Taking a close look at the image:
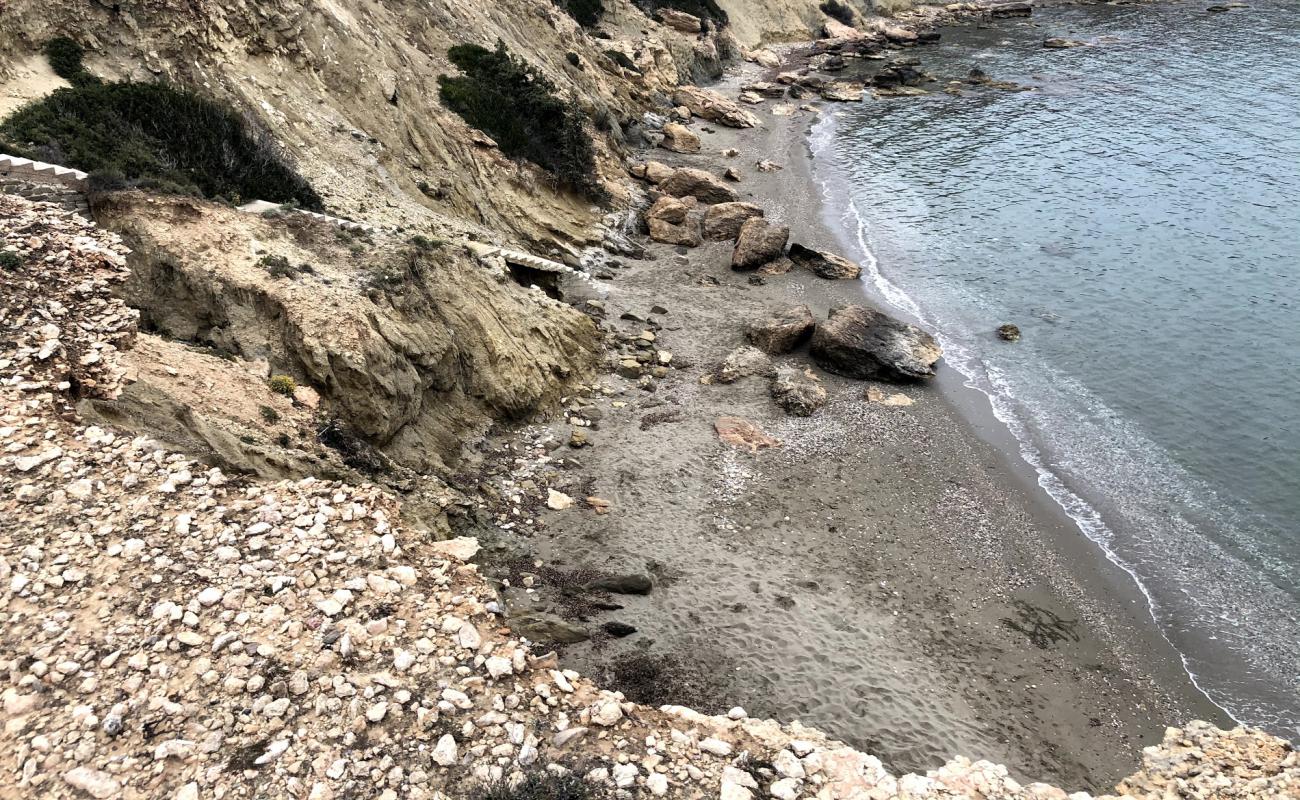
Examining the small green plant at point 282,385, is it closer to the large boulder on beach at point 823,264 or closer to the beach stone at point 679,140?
the large boulder on beach at point 823,264

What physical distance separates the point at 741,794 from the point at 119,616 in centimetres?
798

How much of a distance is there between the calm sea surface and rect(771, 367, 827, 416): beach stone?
5757mm

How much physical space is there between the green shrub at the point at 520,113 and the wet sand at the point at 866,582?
1202 centimetres

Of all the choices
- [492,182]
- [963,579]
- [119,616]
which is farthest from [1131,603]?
[492,182]

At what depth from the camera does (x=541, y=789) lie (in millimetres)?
8336

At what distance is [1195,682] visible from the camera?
567 inches

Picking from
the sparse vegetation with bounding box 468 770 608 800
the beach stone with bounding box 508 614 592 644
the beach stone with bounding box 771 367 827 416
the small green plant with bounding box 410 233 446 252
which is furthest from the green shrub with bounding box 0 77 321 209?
the sparse vegetation with bounding box 468 770 608 800

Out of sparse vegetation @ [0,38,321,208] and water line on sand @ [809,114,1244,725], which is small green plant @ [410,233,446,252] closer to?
sparse vegetation @ [0,38,321,208]

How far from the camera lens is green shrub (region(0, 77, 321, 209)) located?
15.7 metres

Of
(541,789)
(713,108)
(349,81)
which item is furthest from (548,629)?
(713,108)

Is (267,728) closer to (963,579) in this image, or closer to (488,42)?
(963,579)

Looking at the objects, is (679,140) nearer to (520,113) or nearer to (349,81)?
(520,113)

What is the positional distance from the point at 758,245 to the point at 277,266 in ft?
64.7

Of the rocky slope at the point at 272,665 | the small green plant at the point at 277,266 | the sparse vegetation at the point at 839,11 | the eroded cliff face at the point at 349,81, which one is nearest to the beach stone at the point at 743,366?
the eroded cliff face at the point at 349,81
